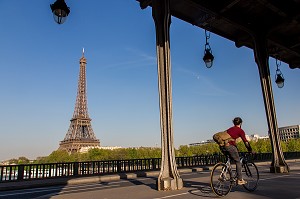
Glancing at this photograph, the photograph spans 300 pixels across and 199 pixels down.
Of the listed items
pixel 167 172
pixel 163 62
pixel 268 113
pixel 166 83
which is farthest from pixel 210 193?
pixel 268 113

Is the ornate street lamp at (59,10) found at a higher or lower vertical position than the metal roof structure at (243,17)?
lower

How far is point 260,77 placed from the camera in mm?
12984

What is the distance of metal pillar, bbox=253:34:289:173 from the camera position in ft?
39.7

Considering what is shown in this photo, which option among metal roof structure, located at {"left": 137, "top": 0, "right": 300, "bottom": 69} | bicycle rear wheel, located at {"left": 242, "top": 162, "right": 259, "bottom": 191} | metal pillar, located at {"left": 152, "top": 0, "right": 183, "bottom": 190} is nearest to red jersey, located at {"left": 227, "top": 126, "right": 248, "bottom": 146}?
bicycle rear wheel, located at {"left": 242, "top": 162, "right": 259, "bottom": 191}

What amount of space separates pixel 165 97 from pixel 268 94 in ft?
22.2

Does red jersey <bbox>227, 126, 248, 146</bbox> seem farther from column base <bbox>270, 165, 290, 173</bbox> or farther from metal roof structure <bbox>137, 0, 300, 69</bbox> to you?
column base <bbox>270, 165, 290, 173</bbox>

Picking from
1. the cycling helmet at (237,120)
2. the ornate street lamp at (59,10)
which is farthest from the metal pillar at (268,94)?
the ornate street lamp at (59,10)

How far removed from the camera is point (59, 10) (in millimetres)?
7051

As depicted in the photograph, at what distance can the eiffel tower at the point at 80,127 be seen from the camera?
99188mm

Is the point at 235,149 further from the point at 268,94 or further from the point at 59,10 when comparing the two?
the point at 268,94

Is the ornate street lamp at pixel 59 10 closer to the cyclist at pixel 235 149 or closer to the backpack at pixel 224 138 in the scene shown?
the backpack at pixel 224 138

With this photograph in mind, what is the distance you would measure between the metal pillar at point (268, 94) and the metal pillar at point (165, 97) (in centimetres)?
617

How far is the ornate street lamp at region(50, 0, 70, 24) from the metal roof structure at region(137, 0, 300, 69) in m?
3.79

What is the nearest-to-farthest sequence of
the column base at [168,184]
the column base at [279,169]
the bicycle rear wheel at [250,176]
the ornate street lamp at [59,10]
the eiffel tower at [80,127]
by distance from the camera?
the bicycle rear wheel at [250,176]
the ornate street lamp at [59,10]
the column base at [168,184]
the column base at [279,169]
the eiffel tower at [80,127]
